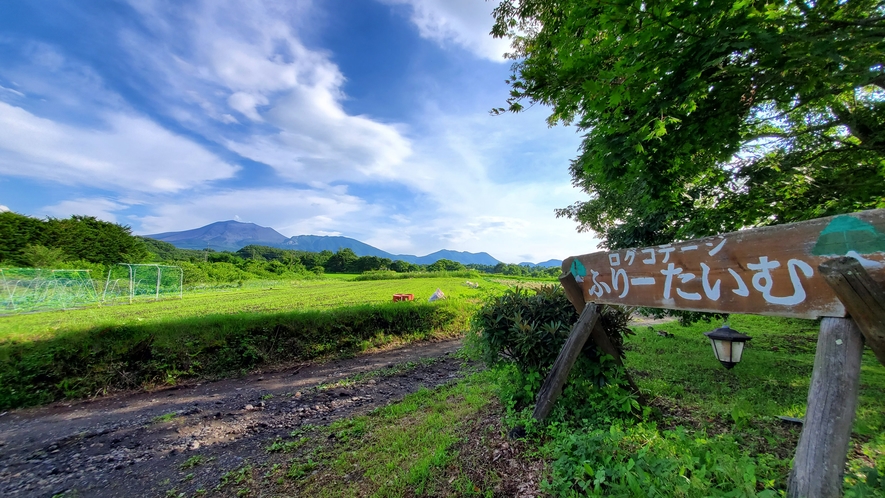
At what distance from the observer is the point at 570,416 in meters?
2.88

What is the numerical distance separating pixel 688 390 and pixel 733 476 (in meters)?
2.81

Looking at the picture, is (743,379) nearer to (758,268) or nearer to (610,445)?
(610,445)

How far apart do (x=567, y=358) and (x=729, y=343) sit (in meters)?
2.98

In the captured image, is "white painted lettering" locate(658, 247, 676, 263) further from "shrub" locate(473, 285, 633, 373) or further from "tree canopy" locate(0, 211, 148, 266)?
"tree canopy" locate(0, 211, 148, 266)

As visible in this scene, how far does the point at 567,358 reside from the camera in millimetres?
2789

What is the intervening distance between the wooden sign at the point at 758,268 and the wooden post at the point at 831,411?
0.12 m

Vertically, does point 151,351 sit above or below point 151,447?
above

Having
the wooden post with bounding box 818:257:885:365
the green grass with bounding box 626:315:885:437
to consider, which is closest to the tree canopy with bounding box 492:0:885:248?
the wooden post with bounding box 818:257:885:365

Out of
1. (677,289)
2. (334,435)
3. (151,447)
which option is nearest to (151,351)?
(151,447)

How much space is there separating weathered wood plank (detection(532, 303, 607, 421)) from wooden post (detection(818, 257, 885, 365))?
160cm

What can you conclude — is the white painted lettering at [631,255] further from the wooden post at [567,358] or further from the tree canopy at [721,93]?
the tree canopy at [721,93]

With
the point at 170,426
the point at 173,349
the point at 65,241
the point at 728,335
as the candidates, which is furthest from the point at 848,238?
the point at 65,241

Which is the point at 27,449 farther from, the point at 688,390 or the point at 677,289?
the point at 688,390

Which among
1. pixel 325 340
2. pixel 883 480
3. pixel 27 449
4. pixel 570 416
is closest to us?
pixel 883 480
